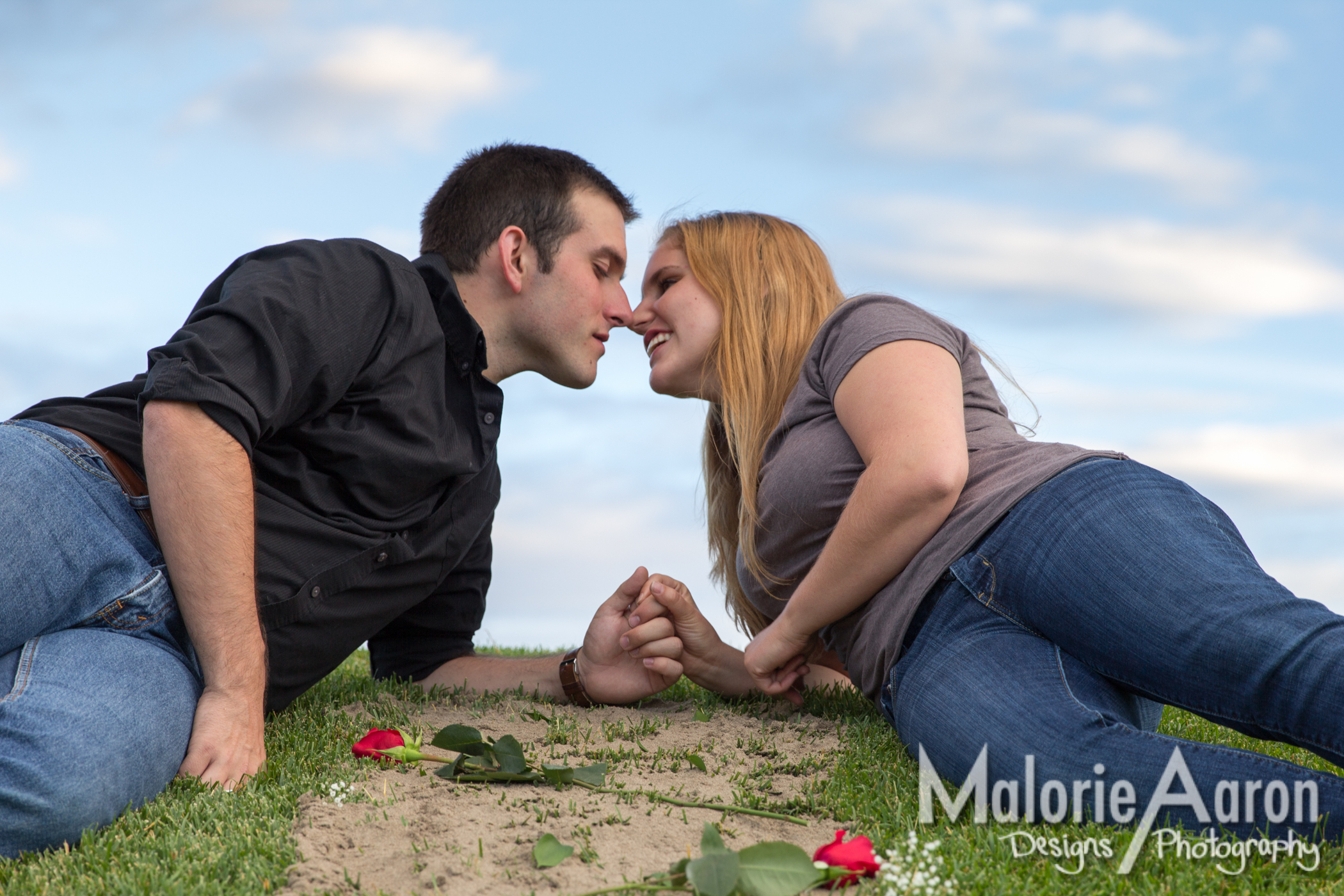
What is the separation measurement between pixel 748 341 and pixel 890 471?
1164 mm

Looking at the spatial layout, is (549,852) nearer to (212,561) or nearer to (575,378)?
(212,561)

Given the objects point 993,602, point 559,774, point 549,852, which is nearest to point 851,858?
point 549,852

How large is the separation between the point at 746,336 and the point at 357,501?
1.66m

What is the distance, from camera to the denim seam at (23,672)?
111 inches

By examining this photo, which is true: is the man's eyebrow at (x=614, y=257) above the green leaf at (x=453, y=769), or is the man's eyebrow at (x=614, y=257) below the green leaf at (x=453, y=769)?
above

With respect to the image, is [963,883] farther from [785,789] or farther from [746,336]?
[746,336]

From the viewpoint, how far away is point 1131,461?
3170 millimetres

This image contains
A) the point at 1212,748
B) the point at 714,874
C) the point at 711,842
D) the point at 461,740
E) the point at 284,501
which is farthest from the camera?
the point at 284,501

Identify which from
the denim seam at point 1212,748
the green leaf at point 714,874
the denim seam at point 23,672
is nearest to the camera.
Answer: the green leaf at point 714,874

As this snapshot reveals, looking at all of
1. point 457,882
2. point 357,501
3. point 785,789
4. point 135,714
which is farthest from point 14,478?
point 785,789

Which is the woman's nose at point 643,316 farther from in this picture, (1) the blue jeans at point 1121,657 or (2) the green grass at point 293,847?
(2) the green grass at point 293,847

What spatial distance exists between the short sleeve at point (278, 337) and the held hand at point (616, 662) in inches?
55.4

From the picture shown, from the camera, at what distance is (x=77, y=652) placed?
3.04 meters

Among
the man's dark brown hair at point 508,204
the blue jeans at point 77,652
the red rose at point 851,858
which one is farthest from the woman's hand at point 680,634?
the red rose at point 851,858
